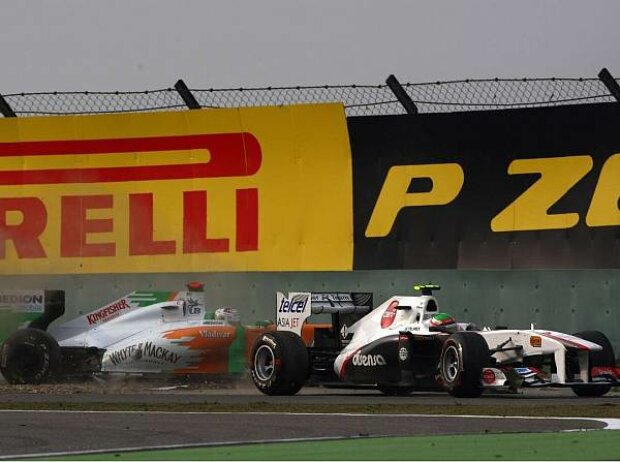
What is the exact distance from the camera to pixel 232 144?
844 inches

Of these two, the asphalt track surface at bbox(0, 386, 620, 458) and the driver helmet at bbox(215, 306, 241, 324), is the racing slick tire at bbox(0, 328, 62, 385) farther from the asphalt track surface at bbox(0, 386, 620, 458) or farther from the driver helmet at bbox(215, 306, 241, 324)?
the asphalt track surface at bbox(0, 386, 620, 458)

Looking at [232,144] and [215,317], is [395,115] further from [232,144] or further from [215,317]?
[215,317]

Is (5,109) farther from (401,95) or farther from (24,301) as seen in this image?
(401,95)

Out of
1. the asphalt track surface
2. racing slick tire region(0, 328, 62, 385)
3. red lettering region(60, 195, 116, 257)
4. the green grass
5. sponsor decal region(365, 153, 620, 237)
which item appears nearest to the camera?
the green grass

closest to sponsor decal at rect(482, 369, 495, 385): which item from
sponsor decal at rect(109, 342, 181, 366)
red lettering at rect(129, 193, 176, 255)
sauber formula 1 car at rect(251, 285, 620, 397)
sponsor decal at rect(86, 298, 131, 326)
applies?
sauber formula 1 car at rect(251, 285, 620, 397)

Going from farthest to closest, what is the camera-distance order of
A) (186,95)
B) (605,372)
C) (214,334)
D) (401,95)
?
1. (186,95)
2. (401,95)
3. (214,334)
4. (605,372)

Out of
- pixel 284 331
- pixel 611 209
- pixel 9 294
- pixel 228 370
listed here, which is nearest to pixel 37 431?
pixel 284 331

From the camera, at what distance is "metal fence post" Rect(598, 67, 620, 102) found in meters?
18.9

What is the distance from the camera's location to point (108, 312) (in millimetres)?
19047

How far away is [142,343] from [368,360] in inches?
142

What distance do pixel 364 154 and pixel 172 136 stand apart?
130 inches

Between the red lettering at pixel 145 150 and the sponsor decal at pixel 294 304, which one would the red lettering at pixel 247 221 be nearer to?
the red lettering at pixel 145 150

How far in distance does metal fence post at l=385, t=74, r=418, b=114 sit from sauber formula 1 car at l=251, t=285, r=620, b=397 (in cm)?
376

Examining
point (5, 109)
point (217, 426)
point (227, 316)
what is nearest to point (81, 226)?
point (5, 109)
